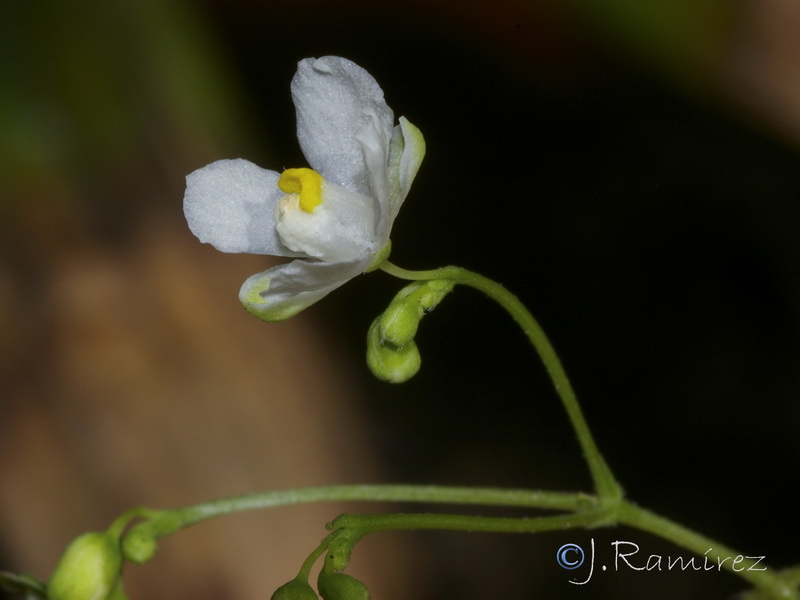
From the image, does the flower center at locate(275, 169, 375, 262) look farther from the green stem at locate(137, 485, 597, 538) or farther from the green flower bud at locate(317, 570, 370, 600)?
the green flower bud at locate(317, 570, 370, 600)

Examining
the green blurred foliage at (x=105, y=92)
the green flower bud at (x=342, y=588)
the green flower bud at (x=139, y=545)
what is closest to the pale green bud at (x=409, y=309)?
the green flower bud at (x=342, y=588)

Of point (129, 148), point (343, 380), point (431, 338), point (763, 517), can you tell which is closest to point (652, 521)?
point (763, 517)

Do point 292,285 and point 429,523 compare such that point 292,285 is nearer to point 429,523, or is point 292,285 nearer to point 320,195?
point 320,195

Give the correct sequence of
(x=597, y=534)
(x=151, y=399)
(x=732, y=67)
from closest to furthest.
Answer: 1. (x=732, y=67)
2. (x=151, y=399)
3. (x=597, y=534)

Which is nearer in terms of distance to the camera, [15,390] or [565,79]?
[15,390]

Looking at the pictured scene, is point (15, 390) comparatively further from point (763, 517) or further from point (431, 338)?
point (763, 517)

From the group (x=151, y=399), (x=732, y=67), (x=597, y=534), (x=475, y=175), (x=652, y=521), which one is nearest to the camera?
(x=652, y=521)
